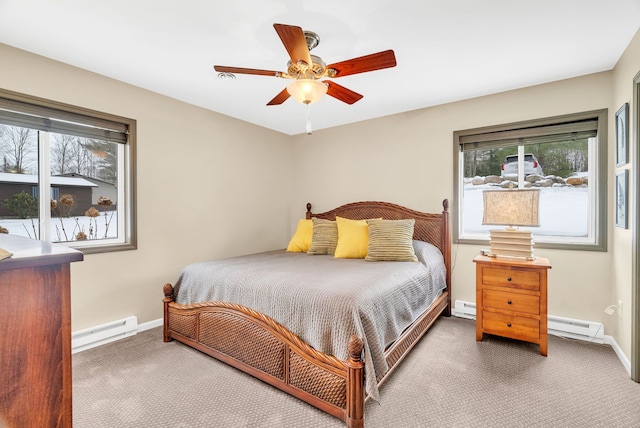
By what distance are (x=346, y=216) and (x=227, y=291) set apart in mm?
2189

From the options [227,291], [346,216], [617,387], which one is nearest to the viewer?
[617,387]

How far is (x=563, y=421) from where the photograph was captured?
1763mm

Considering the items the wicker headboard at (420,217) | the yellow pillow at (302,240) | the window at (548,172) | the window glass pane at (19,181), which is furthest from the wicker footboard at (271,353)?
the window at (548,172)

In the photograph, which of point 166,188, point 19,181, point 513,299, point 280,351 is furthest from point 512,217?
point 19,181

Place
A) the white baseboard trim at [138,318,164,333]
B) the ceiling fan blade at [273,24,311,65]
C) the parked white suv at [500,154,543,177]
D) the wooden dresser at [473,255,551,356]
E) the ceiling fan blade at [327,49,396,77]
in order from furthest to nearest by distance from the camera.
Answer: the parked white suv at [500,154,543,177]
the white baseboard trim at [138,318,164,333]
the wooden dresser at [473,255,551,356]
the ceiling fan blade at [327,49,396,77]
the ceiling fan blade at [273,24,311,65]

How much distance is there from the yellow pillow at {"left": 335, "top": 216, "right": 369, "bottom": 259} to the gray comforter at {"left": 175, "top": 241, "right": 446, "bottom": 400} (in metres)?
0.16

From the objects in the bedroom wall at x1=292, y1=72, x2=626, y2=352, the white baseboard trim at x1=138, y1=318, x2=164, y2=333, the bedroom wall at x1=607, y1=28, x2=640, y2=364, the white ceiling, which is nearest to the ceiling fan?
the white ceiling

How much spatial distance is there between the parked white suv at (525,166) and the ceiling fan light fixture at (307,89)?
2375mm

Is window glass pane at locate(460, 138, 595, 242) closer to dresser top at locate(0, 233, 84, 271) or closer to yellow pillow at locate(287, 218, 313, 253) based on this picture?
yellow pillow at locate(287, 218, 313, 253)

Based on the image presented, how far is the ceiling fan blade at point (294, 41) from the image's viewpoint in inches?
62.4

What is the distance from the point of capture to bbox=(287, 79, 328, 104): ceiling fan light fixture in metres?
2.03

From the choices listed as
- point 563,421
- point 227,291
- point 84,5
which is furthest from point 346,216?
point 84,5

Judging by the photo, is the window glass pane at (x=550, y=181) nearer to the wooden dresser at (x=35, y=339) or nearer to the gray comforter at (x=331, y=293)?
the gray comforter at (x=331, y=293)

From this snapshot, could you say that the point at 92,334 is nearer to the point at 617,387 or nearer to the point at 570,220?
the point at 617,387
